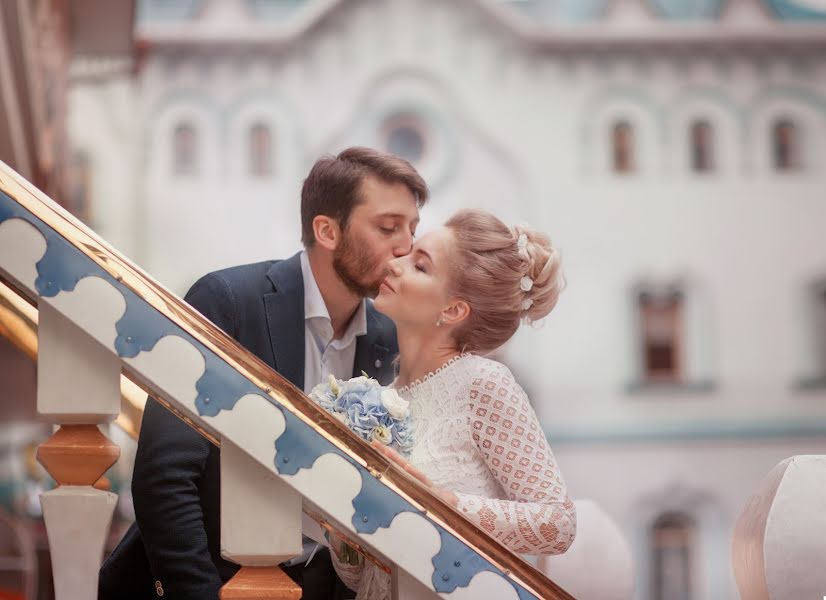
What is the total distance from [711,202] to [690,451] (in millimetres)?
3830

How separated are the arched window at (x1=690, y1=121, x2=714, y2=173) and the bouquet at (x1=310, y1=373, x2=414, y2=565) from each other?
16969mm

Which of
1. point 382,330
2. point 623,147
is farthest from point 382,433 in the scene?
point 623,147

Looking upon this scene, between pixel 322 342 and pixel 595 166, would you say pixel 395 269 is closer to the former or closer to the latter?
pixel 322 342

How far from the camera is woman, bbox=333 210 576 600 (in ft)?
5.56

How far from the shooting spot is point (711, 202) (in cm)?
1772

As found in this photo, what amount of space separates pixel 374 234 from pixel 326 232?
0.42 feet

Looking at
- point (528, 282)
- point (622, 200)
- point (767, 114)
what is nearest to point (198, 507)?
point (528, 282)

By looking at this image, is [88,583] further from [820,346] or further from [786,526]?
[820,346]

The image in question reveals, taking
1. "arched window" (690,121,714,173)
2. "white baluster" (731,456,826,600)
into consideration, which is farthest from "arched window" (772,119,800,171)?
"white baluster" (731,456,826,600)

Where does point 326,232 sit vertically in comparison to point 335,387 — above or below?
above

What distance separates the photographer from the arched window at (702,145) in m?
18.0

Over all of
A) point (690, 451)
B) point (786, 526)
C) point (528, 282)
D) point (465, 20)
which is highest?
point (465, 20)

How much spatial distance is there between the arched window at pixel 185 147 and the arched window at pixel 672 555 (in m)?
8.67

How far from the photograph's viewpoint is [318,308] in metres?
2.44
